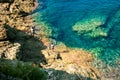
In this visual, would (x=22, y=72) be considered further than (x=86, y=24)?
No

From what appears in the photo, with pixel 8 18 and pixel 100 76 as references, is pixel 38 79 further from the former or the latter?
pixel 8 18

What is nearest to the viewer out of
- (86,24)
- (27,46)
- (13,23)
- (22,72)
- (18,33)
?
(22,72)

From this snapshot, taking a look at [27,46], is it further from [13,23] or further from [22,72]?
[22,72]

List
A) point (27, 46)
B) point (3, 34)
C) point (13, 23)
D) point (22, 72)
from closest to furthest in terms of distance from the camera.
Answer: point (22, 72) → point (3, 34) → point (27, 46) → point (13, 23)

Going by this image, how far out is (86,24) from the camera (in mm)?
38781

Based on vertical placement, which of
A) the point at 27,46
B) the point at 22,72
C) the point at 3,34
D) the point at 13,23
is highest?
the point at 22,72

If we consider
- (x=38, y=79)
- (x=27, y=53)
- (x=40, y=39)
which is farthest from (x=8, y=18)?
(x=38, y=79)

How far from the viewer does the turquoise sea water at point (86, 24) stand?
34.0 m

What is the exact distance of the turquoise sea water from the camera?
33969mm

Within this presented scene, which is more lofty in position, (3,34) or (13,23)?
(3,34)

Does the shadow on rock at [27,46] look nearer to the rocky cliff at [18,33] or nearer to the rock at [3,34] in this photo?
the rocky cliff at [18,33]

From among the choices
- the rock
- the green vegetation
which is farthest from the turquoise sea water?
the green vegetation

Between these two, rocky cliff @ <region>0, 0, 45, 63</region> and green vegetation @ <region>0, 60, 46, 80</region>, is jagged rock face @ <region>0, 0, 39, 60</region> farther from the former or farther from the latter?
green vegetation @ <region>0, 60, 46, 80</region>

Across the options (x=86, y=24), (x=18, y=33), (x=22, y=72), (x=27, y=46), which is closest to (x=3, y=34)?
(x=27, y=46)
